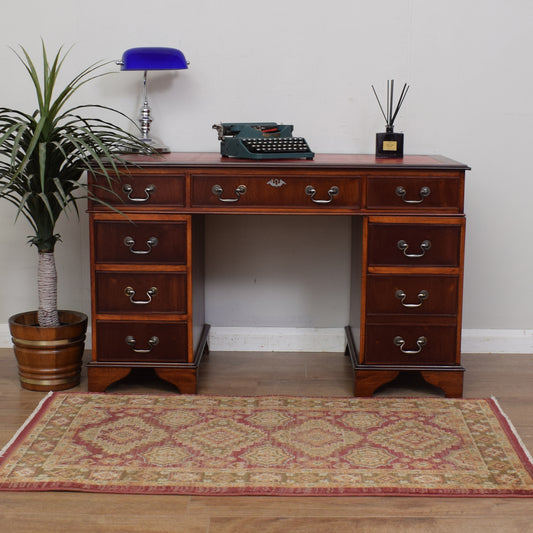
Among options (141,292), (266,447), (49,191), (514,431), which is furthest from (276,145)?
(514,431)

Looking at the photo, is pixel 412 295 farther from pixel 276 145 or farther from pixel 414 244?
pixel 276 145

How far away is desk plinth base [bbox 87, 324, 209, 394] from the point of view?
307cm

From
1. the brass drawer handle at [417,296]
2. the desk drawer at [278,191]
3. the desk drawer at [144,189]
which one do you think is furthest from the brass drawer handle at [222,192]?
the brass drawer handle at [417,296]

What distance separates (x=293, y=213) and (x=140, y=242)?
1.97 ft

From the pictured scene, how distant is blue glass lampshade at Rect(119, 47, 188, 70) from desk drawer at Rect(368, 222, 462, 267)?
3.55 ft

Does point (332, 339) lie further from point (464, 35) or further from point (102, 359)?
point (464, 35)

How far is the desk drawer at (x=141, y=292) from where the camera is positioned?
302 centimetres

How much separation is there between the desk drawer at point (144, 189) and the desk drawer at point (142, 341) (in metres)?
0.47

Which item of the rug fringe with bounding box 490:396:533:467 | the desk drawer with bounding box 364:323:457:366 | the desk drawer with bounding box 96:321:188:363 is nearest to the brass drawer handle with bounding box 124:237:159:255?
the desk drawer with bounding box 96:321:188:363

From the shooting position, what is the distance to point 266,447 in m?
2.59

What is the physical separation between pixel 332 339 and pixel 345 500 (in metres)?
1.46

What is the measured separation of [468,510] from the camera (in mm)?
2199

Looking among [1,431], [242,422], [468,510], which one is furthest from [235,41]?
[468,510]

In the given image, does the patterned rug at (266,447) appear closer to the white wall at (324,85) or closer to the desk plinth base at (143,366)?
the desk plinth base at (143,366)
